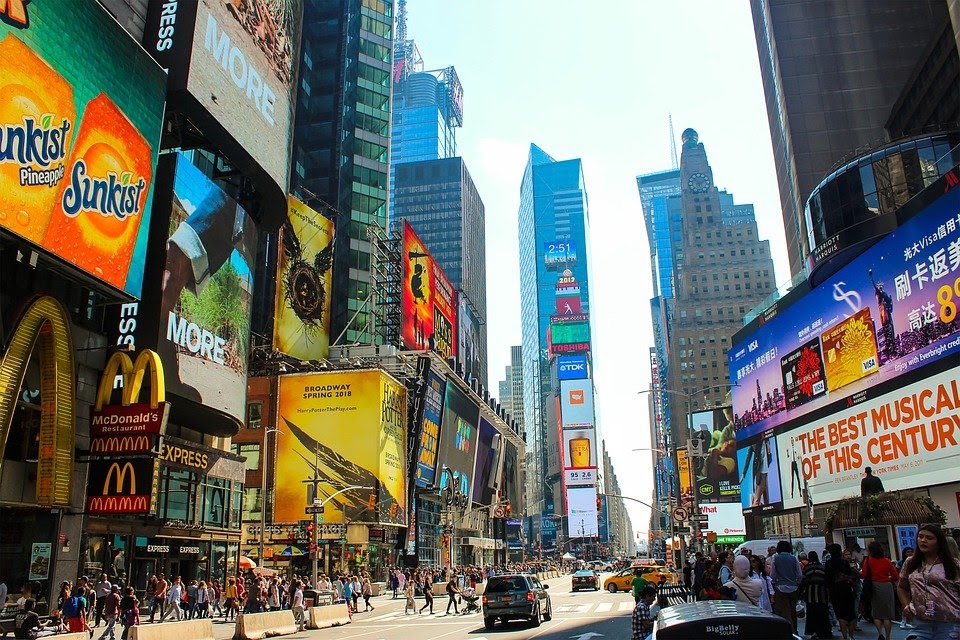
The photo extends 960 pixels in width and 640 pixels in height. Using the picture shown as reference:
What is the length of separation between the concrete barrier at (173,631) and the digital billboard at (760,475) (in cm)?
5030

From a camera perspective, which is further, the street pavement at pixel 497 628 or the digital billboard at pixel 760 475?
the digital billboard at pixel 760 475

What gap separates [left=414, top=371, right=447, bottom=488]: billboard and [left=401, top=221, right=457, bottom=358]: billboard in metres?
5.23

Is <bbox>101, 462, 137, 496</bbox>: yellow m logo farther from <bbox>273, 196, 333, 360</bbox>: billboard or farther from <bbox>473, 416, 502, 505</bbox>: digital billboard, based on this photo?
<bbox>473, 416, 502, 505</bbox>: digital billboard

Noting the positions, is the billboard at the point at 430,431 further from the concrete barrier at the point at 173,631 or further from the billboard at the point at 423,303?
the concrete barrier at the point at 173,631

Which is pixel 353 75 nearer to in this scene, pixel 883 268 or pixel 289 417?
pixel 289 417

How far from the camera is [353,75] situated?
9700 cm

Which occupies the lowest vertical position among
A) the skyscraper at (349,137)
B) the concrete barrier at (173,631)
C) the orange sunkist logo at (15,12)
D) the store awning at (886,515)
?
the concrete barrier at (173,631)

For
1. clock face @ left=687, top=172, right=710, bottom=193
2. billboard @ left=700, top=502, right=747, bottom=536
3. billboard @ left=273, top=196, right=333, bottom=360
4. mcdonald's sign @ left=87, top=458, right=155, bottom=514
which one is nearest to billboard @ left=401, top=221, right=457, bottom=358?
billboard @ left=273, top=196, right=333, bottom=360

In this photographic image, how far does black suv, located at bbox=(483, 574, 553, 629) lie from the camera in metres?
24.3

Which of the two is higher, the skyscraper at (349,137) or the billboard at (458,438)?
the skyscraper at (349,137)

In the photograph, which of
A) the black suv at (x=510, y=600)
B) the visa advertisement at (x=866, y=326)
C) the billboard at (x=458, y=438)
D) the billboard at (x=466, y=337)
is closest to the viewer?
the black suv at (x=510, y=600)

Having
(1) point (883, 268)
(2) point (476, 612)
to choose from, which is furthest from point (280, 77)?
(1) point (883, 268)

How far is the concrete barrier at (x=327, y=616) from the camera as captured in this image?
28453mm

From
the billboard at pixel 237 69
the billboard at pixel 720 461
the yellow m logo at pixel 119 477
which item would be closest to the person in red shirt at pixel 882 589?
the yellow m logo at pixel 119 477
